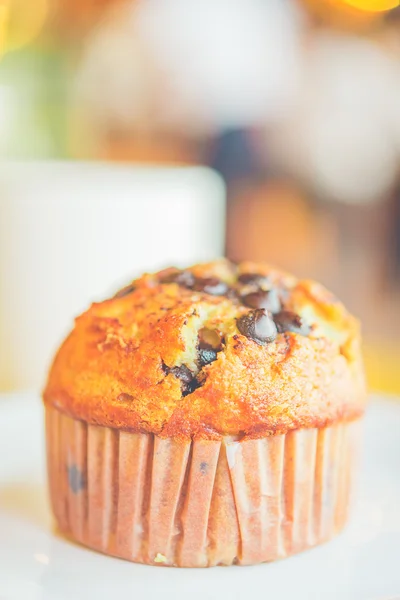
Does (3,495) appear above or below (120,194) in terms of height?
below

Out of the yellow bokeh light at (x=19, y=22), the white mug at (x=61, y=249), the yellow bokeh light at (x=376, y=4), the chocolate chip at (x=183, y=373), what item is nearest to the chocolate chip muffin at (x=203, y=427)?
the chocolate chip at (x=183, y=373)

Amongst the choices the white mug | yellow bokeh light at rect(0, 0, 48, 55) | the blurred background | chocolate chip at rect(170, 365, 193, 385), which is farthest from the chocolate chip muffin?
the blurred background

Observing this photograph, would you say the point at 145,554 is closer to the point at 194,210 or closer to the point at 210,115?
the point at 194,210

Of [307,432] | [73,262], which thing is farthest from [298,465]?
[73,262]

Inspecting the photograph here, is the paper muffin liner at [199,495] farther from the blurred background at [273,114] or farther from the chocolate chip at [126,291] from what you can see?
the blurred background at [273,114]

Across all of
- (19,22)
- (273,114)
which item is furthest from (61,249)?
(273,114)
